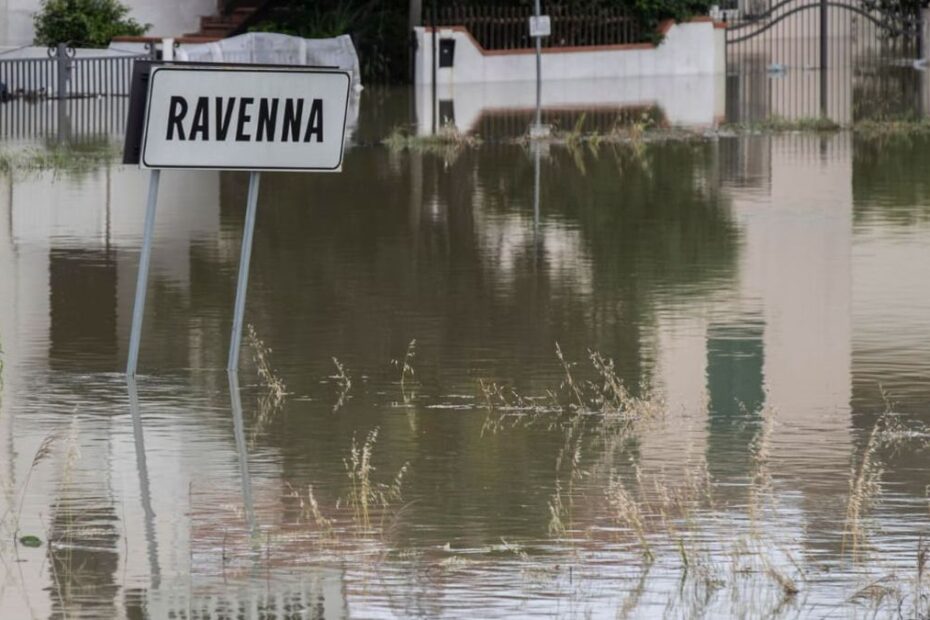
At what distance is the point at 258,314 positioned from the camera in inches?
539

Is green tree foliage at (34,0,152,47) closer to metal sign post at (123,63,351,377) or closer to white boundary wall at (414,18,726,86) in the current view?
white boundary wall at (414,18,726,86)

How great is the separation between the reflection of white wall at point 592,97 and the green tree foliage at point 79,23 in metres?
6.21

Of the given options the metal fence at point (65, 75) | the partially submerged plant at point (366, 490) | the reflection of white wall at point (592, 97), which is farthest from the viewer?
the metal fence at point (65, 75)

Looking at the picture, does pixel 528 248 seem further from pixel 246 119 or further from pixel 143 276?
pixel 246 119

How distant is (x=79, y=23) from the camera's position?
41812mm

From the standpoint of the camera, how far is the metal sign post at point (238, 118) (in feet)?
34.5

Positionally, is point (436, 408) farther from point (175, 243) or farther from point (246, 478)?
point (175, 243)

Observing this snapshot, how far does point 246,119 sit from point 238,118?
0.13 ft

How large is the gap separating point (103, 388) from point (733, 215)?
951 cm

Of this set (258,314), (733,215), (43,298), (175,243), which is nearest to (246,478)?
(258,314)

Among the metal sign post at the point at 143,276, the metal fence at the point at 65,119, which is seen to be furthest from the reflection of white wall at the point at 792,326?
the metal fence at the point at 65,119

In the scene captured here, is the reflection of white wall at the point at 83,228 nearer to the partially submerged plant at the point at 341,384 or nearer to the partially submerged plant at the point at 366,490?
the partially submerged plant at the point at 341,384

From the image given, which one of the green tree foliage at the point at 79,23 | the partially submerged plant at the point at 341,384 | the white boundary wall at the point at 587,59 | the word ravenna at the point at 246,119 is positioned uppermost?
the green tree foliage at the point at 79,23

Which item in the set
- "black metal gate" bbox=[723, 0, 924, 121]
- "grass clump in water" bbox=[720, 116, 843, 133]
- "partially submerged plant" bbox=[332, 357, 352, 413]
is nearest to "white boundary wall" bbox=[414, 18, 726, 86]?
"black metal gate" bbox=[723, 0, 924, 121]
